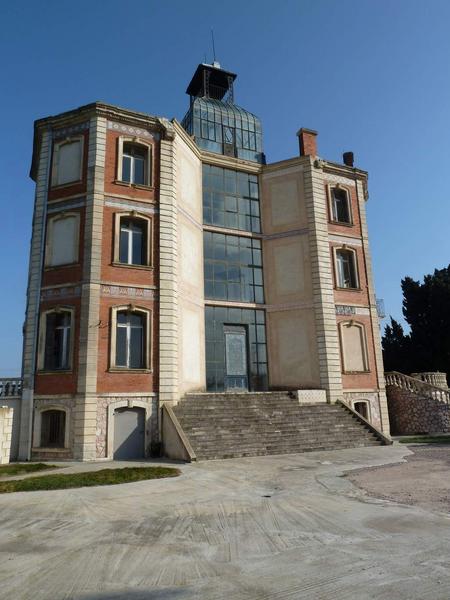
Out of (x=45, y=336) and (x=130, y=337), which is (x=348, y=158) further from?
(x=45, y=336)

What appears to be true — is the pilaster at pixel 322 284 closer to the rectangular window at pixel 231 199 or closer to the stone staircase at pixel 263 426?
the stone staircase at pixel 263 426

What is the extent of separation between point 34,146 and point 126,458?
15770mm

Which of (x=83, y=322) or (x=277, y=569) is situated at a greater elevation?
(x=83, y=322)

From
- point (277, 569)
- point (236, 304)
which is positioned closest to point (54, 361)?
point (236, 304)

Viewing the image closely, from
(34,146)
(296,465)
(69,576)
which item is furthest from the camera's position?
(34,146)

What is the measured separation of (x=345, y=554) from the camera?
5449 millimetres

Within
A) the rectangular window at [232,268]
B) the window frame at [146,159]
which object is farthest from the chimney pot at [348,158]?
the window frame at [146,159]

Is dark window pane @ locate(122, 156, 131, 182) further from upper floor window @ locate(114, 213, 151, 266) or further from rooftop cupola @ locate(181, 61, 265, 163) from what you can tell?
rooftop cupola @ locate(181, 61, 265, 163)

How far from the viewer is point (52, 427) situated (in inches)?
688

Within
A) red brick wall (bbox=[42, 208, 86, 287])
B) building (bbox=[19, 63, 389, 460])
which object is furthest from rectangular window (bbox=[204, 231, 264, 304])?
red brick wall (bbox=[42, 208, 86, 287])

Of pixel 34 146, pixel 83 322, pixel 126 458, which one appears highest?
pixel 34 146

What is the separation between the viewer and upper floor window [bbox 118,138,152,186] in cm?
2031

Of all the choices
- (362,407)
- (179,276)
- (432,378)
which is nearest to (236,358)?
(179,276)

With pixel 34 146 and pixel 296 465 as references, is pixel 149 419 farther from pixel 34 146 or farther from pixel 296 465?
pixel 34 146
